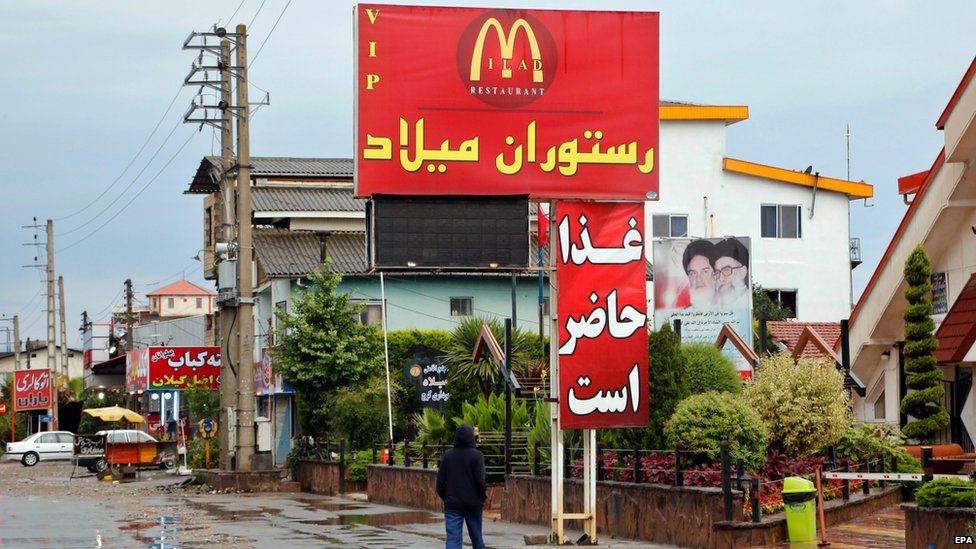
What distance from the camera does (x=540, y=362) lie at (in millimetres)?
29109

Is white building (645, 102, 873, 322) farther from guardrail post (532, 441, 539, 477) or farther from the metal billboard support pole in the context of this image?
the metal billboard support pole

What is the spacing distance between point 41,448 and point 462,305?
27.0 meters

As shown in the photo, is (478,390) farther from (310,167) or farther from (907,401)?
(310,167)

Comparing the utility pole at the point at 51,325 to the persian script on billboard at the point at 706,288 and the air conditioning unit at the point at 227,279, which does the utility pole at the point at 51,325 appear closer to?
the air conditioning unit at the point at 227,279

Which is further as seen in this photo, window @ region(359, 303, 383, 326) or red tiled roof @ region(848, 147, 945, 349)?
window @ region(359, 303, 383, 326)

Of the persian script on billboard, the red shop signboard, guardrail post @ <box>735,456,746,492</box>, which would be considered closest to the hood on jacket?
guardrail post @ <box>735,456,746,492</box>

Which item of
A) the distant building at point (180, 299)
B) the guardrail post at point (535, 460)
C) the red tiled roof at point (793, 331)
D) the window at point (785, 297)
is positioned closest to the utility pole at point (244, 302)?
the red tiled roof at point (793, 331)

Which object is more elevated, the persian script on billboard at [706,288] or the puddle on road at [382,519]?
the persian script on billboard at [706,288]

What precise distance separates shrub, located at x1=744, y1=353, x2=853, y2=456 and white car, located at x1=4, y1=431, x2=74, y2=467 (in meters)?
49.4

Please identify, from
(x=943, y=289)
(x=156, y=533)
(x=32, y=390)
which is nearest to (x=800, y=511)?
(x=156, y=533)

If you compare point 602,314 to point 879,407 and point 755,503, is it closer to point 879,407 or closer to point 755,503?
point 755,503

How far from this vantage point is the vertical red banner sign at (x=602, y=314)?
60.2ft

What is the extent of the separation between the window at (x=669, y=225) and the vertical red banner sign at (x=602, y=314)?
37495 mm

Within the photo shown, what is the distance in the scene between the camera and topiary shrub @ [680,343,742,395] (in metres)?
22.4
